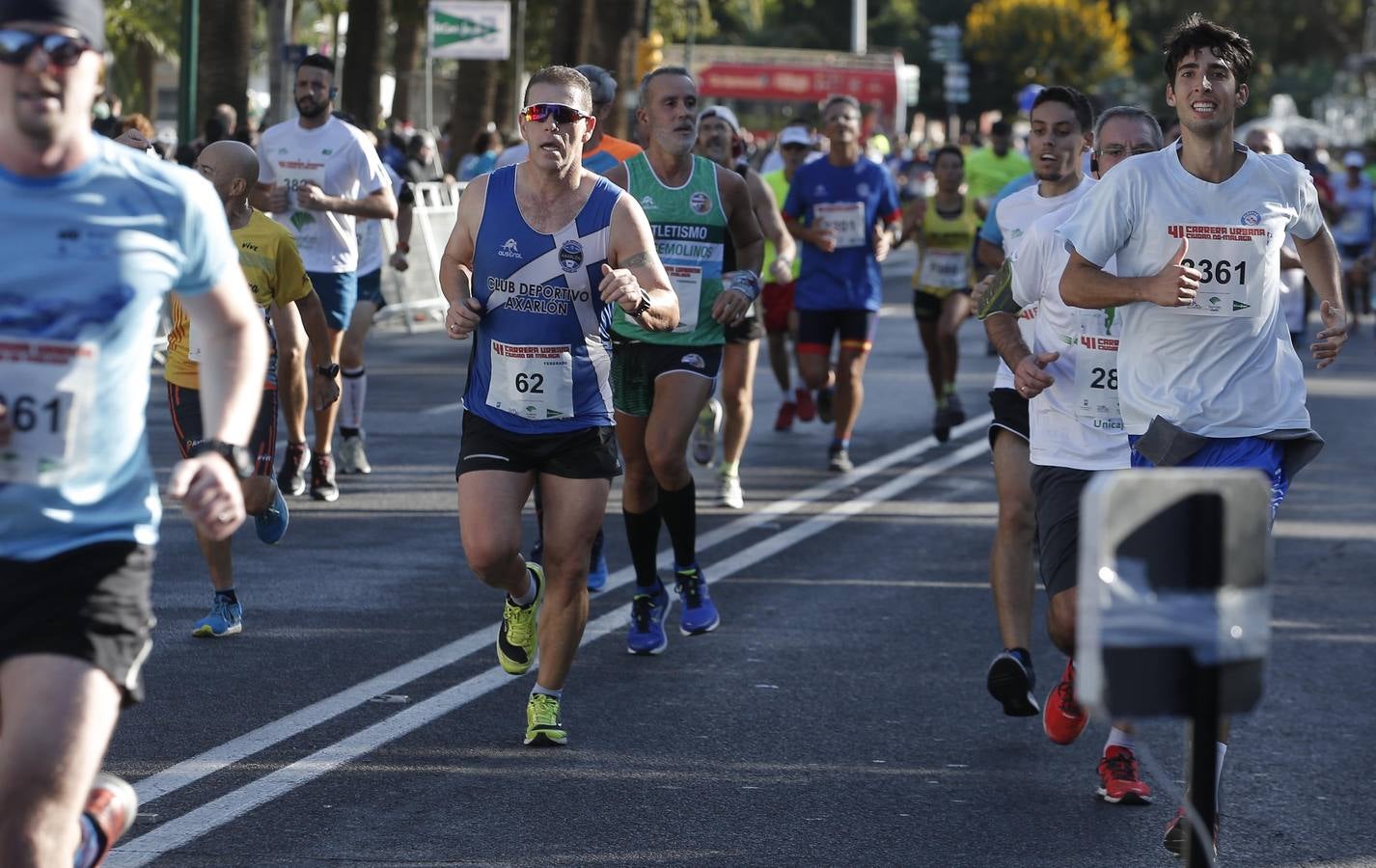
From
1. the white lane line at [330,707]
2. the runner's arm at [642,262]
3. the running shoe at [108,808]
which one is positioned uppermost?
the runner's arm at [642,262]

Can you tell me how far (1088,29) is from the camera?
9119 cm

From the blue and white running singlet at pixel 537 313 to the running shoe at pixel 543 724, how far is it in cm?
80

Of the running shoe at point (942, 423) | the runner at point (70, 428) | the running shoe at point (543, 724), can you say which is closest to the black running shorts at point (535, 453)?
the running shoe at point (543, 724)

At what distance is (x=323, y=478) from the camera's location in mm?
11828

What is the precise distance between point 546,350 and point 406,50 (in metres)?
37.1

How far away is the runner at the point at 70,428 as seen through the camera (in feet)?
12.9

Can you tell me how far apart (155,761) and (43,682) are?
2.54m

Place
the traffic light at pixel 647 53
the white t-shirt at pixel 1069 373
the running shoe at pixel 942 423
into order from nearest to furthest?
1. the white t-shirt at pixel 1069 373
2. the running shoe at pixel 942 423
3. the traffic light at pixel 647 53

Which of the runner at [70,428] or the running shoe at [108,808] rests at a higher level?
the runner at [70,428]

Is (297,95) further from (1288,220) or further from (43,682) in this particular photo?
(43,682)

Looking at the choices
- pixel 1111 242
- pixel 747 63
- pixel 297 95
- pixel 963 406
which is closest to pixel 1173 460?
pixel 1111 242

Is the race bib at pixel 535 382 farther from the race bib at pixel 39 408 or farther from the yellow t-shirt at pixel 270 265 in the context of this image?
the race bib at pixel 39 408

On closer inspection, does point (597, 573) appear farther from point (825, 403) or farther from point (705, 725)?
point (825, 403)

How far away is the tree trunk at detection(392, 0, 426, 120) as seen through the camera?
131 ft
